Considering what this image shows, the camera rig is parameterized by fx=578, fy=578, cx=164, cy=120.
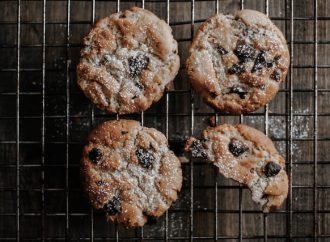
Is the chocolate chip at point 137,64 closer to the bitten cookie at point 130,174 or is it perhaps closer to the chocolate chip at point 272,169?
the bitten cookie at point 130,174

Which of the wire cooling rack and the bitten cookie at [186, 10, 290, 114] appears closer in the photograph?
the bitten cookie at [186, 10, 290, 114]

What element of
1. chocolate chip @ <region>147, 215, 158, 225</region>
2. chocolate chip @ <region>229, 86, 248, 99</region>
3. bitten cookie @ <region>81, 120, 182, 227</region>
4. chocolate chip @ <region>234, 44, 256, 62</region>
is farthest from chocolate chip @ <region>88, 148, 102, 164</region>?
chocolate chip @ <region>234, 44, 256, 62</region>

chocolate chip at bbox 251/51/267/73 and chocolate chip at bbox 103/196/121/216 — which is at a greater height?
chocolate chip at bbox 251/51/267/73

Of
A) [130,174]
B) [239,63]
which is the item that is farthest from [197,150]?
[239,63]

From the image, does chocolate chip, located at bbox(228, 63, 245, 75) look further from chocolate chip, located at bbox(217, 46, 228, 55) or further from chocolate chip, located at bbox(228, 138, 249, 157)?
chocolate chip, located at bbox(228, 138, 249, 157)

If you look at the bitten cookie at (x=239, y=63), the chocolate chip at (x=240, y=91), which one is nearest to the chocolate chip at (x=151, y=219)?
the bitten cookie at (x=239, y=63)

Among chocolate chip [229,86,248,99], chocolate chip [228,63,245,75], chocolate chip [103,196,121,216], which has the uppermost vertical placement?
chocolate chip [228,63,245,75]
